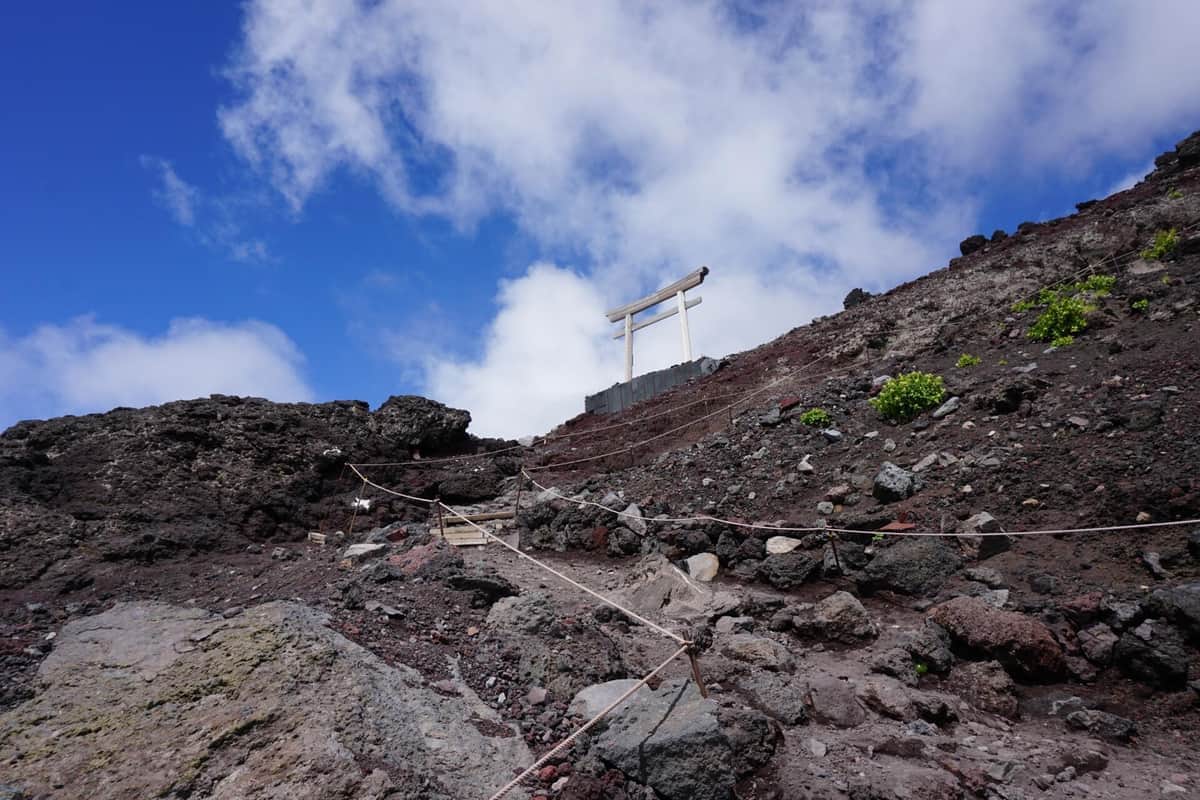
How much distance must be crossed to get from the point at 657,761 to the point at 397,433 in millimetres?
11433

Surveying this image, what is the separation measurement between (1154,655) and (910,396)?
16.9 ft

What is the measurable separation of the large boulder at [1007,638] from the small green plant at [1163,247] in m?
9.91

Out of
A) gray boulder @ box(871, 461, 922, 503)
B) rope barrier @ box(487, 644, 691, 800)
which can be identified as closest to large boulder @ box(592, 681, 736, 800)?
rope barrier @ box(487, 644, 691, 800)

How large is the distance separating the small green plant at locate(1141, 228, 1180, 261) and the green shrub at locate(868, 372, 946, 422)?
5584 millimetres

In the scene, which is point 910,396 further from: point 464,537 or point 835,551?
point 464,537

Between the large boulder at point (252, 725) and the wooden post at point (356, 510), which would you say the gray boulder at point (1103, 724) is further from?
the wooden post at point (356, 510)

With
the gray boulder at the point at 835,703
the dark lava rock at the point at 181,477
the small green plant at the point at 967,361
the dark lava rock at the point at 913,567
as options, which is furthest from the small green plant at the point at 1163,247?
the dark lava rock at the point at 181,477

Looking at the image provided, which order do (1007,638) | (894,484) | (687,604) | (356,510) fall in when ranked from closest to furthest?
1. (1007,638)
2. (687,604)
3. (894,484)
4. (356,510)

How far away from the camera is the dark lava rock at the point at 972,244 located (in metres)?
20.9

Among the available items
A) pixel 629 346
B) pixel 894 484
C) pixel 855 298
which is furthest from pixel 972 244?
pixel 894 484

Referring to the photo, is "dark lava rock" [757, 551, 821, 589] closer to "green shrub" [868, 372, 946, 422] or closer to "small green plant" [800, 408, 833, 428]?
"green shrub" [868, 372, 946, 422]

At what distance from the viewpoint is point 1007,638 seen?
15.5 feet

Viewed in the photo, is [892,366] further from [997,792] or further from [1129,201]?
[1129,201]

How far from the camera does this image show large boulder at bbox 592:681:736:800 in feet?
11.1
